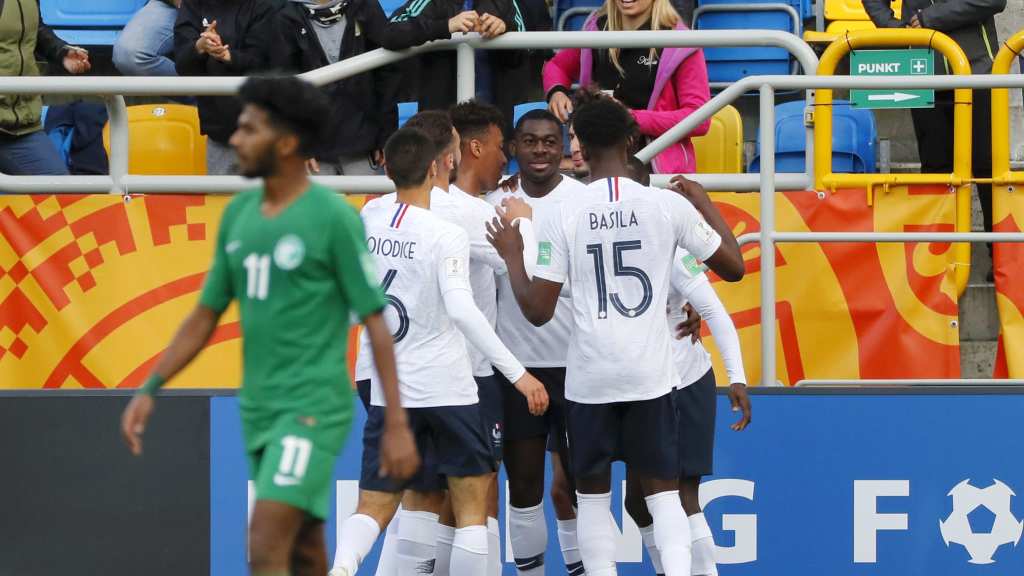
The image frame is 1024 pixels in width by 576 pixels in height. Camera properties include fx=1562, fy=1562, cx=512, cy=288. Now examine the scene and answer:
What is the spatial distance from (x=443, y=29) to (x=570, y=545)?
2.47 m

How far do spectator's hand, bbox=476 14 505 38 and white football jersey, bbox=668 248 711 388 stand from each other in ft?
Answer: 5.44

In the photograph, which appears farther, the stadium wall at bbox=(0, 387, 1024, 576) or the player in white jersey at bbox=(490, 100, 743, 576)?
the stadium wall at bbox=(0, 387, 1024, 576)

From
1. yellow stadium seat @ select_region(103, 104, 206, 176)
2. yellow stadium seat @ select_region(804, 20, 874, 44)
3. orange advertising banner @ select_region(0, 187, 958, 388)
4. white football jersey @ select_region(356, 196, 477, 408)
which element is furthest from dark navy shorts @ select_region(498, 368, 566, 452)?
yellow stadium seat @ select_region(804, 20, 874, 44)

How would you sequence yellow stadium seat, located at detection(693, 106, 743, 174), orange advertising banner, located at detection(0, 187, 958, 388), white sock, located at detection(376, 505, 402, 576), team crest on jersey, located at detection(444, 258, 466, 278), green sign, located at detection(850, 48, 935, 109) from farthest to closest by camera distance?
yellow stadium seat, located at detection(693, 106, 743, 174) < green sign, located at detection(850, 48, 935, 109) < orange advertising banner, located at detection(0, 187, 958, 388) < white sock, located at detection(376, 505, 402, 576) < team crest on jersey, located at detection(444, 258, 466, 278)

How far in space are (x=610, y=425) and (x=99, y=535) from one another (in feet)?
9.19

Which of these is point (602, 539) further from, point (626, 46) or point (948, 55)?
point (948, 55)

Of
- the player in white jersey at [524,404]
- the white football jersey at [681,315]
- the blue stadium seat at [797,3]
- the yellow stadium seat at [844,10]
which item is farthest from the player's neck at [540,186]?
the yellow stadium seat at [844,10]

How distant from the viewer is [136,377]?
7594 mm

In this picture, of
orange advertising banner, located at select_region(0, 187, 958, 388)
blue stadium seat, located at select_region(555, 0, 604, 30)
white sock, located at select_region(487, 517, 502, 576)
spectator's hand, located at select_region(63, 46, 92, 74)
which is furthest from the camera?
blue stadium seat, located at select_region(555, 0, 604, 30)

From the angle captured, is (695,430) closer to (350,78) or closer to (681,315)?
(681,315)

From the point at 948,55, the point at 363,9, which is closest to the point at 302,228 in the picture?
the point at 363,9

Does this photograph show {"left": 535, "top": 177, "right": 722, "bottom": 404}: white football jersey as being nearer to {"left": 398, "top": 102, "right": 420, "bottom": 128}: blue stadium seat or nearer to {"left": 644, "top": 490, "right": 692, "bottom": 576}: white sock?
{"left": 644, "top": 490, "right": 692, "bottom": 576}: white sock

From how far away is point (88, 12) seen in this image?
36.8ft

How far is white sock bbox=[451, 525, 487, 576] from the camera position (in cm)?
614
